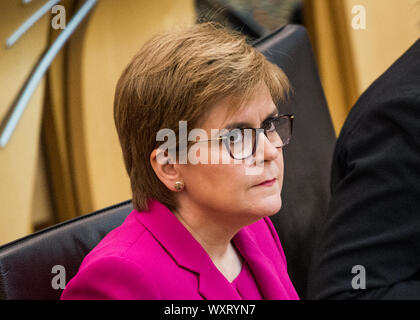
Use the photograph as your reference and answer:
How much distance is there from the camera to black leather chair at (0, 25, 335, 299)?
0.91 metres

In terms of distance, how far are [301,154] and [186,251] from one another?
2.05 ft

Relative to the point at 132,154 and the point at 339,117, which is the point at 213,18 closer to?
the point at 132,154

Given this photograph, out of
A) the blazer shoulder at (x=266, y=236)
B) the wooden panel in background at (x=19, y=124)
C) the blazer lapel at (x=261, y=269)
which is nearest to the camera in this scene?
the blazer lapel at (x=261, y=269)

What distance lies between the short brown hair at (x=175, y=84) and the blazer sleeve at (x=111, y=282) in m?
0.16

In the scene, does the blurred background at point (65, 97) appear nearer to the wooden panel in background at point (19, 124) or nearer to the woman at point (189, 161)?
the wooden panel in background at point (19, 124)

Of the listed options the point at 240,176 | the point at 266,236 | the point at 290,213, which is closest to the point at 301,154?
the point at 290,213

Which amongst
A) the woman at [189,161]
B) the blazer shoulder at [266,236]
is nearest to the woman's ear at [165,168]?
the woman at [189,161]

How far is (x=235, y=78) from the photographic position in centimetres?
84

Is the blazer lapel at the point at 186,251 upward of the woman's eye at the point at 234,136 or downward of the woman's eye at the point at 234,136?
downward

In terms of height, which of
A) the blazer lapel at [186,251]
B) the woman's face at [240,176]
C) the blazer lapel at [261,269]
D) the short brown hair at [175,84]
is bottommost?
the blazer lapel at [261,269]

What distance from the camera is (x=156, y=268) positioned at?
32.6 inches

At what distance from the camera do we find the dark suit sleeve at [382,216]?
0.90 metres
